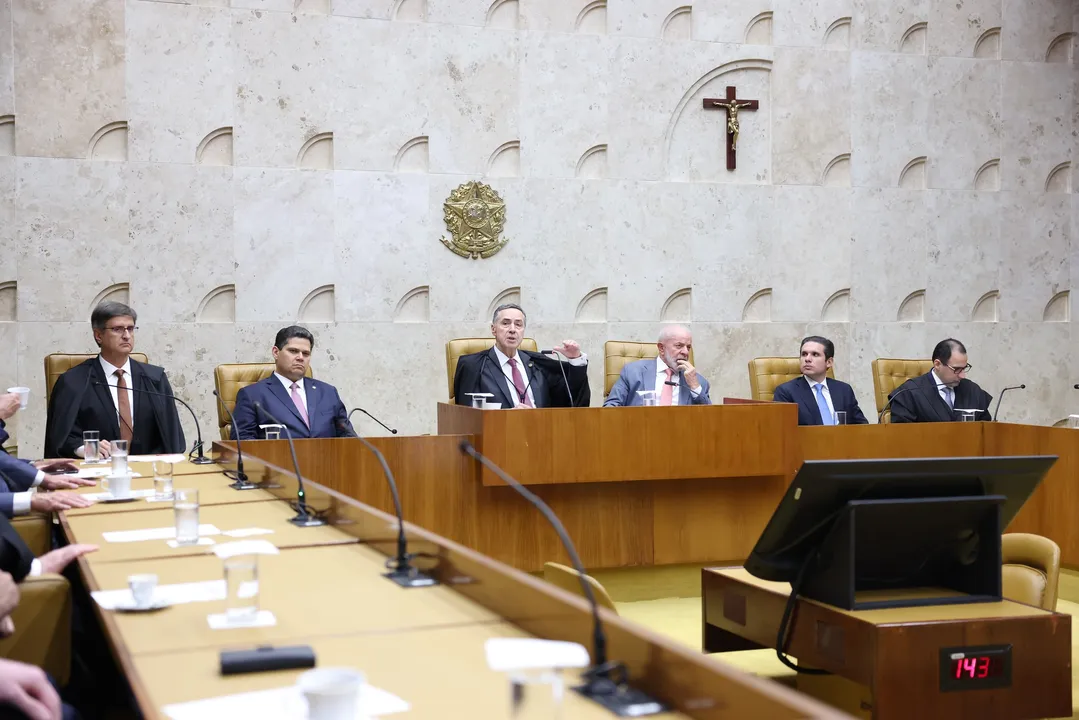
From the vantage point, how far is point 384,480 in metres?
4.91

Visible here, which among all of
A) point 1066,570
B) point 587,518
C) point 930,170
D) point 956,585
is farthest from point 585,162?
point 956,585

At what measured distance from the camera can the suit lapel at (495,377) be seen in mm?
5863

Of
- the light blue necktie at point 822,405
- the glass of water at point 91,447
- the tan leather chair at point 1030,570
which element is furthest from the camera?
the light blue necktie at point 822,405

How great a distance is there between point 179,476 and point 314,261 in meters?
3.25

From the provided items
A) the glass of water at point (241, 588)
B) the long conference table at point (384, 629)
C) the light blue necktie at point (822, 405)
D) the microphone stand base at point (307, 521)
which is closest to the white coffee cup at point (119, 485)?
the long conference table at point (384, 629)

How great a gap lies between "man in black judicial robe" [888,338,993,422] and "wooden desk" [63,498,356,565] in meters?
4.30

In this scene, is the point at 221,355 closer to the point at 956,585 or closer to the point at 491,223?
the point at 491,223

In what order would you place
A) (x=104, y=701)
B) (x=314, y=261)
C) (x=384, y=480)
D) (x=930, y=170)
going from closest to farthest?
(x=104, y=701), (x=384, y=480), (x=314, y=261), (x=930, y=170)

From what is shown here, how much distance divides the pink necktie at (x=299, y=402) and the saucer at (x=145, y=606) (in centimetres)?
346

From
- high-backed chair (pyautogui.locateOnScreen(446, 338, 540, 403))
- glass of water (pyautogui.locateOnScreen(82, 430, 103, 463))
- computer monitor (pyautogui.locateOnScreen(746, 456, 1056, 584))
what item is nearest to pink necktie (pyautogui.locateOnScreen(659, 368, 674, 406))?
high-backed chair (pyautogui.locateOnScreen(446, 338, 540, 403))

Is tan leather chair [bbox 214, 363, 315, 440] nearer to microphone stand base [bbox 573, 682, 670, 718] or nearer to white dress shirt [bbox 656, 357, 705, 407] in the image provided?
white dress shirt [bbox 656, 357, 705, 407]

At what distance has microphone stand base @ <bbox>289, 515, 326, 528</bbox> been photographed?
2.86 m

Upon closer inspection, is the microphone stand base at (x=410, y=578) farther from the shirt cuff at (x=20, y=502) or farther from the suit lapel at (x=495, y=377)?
the suit lapel at (x=495, y=377)

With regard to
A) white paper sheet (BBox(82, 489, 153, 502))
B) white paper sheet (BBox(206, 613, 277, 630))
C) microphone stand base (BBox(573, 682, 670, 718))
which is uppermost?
white paper sheet (BBox(82, 489, 153, 502))
